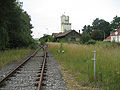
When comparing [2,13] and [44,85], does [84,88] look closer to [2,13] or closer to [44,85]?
[44,85]

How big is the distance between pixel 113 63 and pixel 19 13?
11761 mm

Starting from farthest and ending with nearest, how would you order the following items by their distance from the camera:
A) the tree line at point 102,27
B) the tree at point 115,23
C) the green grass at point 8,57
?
the tree at point 115,23 → the tree line at point 102,27 → the green grass at point 8,57

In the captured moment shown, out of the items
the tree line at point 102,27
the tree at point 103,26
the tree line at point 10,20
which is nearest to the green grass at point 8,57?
the tree line at point 10,20

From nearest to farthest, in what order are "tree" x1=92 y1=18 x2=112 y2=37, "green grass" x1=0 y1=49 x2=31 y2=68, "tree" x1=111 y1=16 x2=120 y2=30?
"green grass" x1=0 y1=49 x2=31 y2=68 → "tree" x1=111 y1=16 x2=120 y2=30 → "tree" x1=92 y1=18 x2=112 y2=37

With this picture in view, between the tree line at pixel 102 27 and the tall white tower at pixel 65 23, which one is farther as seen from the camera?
the tall white tower at pixel 65 23

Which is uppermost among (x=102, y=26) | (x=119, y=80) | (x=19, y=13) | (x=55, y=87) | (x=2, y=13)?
(x=102, y=26)

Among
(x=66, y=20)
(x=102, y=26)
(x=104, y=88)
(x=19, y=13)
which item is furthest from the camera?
(x=102, y=26)

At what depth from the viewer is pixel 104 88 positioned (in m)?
4.22

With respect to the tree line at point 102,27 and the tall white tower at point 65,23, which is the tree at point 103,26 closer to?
the tree line at point 102,27

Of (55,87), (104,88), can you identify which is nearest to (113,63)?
(104,88)

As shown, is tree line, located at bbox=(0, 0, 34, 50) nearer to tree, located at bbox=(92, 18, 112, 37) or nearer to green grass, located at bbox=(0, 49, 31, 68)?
green grass, located at bbox=(0, 49, 31, 68)

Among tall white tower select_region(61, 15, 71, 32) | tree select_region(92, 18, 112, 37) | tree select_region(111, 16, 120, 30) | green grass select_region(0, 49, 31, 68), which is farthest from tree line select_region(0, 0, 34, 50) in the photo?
tree select_region(92, 18, 112, 37)

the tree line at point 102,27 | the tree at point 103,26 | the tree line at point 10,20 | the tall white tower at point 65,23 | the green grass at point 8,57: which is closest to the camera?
the green grass at point 8,57

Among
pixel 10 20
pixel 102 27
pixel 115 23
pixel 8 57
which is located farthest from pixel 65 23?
pixel 8 57
